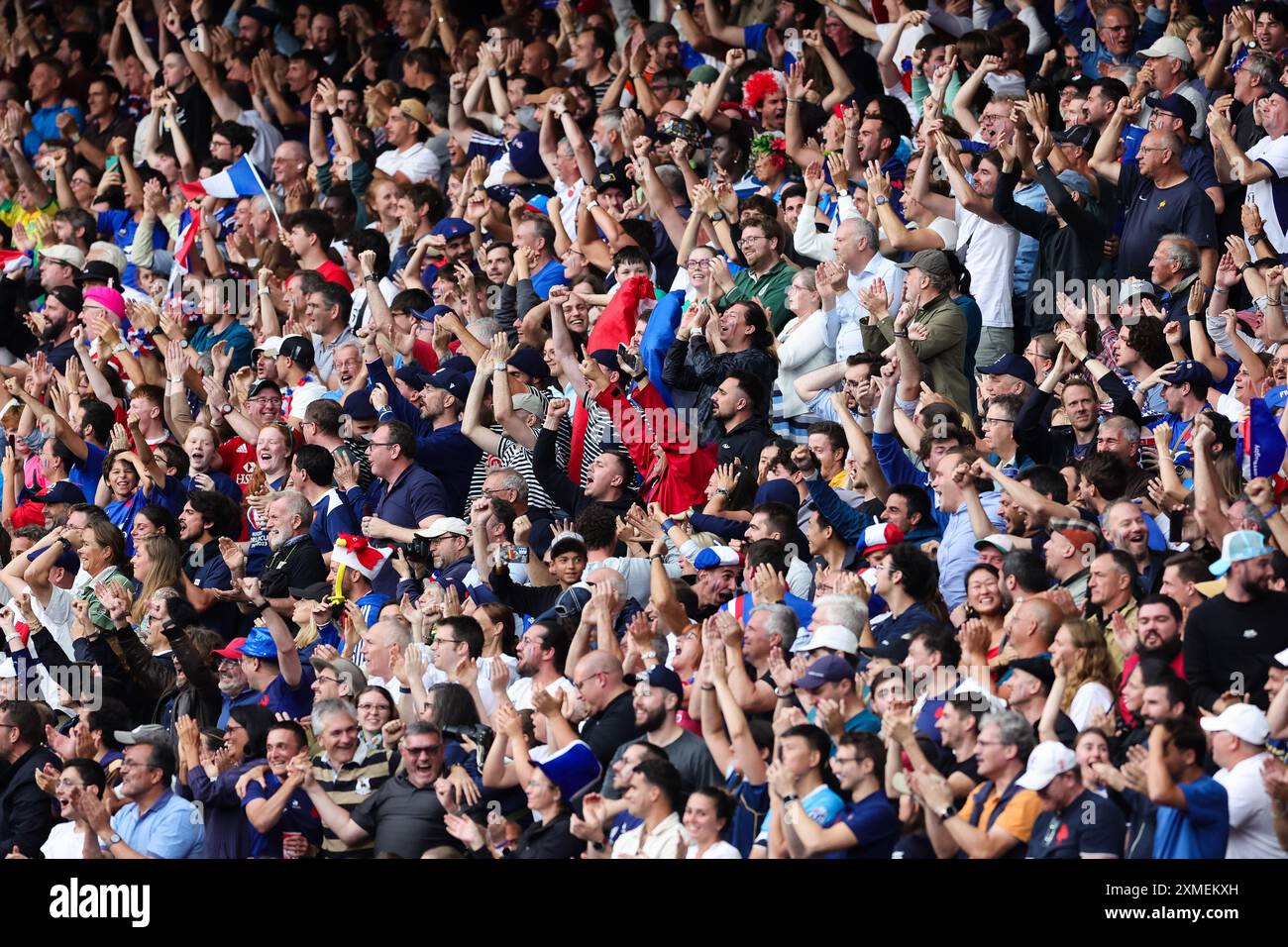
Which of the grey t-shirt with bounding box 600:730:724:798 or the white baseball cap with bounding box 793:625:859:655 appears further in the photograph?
the white baseball cap with bounding box 793:625:859:655

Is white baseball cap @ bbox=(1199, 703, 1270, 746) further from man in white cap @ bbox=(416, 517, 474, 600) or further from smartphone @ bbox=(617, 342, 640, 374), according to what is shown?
smartphone @ bbox=(617, 342, 640, 374)

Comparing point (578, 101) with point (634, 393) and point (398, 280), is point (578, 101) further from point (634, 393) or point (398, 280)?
point (634, 393)

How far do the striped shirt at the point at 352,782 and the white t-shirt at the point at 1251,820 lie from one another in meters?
3.27

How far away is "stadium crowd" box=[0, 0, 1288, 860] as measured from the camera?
900 cm

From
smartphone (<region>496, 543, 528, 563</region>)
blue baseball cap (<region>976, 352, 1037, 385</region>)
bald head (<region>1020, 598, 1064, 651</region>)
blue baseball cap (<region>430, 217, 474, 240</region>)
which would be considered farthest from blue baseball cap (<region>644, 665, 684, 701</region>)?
blue baseball cap (<region>430, 217, 474, 240</region>)

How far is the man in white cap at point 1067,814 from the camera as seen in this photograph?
8.20 meters

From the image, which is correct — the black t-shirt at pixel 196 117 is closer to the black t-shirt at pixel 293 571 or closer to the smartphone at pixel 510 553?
the black t-shirt at pixel 293 571

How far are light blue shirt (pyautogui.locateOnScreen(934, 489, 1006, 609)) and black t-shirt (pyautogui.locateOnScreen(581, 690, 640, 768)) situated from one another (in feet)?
4.70

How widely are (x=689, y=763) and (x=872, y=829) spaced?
978 millimetres

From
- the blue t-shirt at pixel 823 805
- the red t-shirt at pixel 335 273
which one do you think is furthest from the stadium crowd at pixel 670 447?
the red t-shirt at pixel 335 273

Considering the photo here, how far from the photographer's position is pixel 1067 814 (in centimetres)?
829

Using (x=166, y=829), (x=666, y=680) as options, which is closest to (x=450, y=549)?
(x=166, y=829)

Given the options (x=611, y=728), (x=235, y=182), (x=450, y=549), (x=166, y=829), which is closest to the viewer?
(x=611, y=728)

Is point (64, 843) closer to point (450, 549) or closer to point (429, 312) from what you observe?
point (450, 549)
